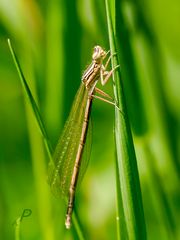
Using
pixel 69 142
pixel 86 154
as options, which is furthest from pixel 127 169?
pixel 69 142

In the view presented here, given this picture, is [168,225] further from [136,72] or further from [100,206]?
[136,72]

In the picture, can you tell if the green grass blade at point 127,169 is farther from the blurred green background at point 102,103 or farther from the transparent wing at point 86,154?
the transparent wing at point 86,154

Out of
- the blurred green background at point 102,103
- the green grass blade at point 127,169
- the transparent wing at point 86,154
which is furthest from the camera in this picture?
the transparent wing at point 86,154

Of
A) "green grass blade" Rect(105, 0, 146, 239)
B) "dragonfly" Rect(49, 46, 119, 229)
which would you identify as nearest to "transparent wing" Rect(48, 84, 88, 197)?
"dragonfly" Rect(49, 46, 119, 229)

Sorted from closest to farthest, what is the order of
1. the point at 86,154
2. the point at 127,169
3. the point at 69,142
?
the point at 127,169 < the point at 86,154 < the point at 69,142

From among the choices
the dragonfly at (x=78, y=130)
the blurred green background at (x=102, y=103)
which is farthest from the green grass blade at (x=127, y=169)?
the dragonfly at (x=78, y=130)

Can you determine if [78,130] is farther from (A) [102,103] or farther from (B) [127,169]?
(B) [127,169]

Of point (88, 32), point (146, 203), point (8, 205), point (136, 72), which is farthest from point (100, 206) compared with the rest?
point (88, 32)
